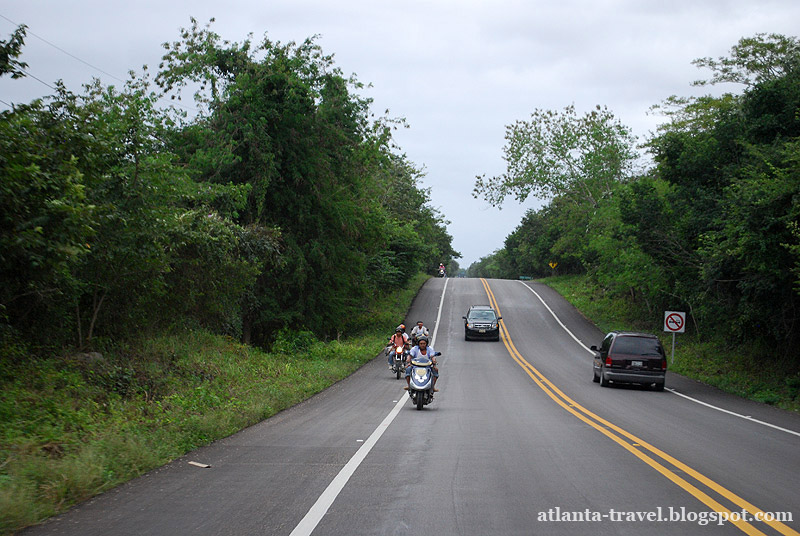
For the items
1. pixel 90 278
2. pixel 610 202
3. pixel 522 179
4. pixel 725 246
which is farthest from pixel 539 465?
pixel 522 179

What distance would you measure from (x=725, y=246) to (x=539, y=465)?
14.7 m


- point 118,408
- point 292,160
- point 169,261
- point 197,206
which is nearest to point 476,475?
point 118,408

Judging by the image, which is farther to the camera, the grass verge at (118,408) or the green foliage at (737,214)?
the green foliage at (737,214)

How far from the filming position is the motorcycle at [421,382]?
15.0m

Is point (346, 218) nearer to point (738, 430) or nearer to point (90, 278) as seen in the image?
point (90, 278)

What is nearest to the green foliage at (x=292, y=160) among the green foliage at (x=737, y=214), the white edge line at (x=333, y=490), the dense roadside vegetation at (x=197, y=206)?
the dense roadside vegetation at (x=197, y=206)

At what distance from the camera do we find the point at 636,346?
21625 mm

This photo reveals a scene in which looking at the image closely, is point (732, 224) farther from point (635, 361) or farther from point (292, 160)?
point (292, 160)

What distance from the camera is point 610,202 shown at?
5122cm

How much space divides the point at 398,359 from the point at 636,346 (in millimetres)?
7464

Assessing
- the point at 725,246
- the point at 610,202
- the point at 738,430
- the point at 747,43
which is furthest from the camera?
the point at 610,202

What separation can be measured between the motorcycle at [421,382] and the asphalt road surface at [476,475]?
1.37ft

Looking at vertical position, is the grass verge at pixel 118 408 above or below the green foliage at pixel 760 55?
below

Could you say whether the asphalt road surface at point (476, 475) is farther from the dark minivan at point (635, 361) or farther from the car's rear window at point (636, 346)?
the car's rear window at point (636, 346)
